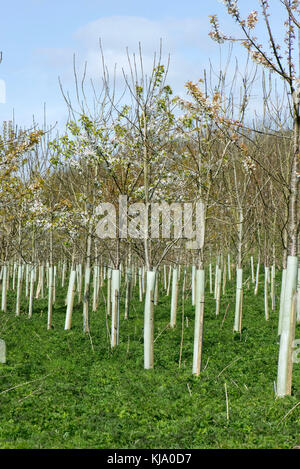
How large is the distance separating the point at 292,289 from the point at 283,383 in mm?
1768

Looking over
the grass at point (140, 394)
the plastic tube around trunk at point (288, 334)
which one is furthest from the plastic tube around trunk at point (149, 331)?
the plastic tube around trunk at point (288, 334)

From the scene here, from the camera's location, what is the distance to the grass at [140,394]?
23.8 ft

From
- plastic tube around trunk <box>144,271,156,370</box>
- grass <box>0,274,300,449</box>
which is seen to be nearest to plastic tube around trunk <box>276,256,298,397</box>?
grass <box>0,274,300,449</box>

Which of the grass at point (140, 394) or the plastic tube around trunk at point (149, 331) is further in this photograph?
the plastic tube around trunk at point (149, 331)

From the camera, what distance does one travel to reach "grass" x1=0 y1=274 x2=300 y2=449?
7.25 metres

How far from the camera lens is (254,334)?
16047 mm

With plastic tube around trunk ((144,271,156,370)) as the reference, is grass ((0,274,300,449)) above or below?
below

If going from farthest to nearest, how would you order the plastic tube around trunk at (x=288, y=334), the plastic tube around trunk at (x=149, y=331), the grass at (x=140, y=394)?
the plastic tube around trunk at (x=149, y=331), the plastic tube around trunk at (x=288, y=334), the grass at (x=140, y=394)

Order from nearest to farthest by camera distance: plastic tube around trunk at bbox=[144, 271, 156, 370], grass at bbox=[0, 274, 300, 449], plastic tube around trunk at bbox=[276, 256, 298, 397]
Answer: grass at bbox=[0, 274, 300, 449] < plastic tube around trunk at bbox=[276, 256, 298, 397] < plastic tube around trunk at bbox=[144, 271, 156, 370]

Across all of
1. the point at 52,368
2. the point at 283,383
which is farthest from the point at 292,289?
the point at 52,368

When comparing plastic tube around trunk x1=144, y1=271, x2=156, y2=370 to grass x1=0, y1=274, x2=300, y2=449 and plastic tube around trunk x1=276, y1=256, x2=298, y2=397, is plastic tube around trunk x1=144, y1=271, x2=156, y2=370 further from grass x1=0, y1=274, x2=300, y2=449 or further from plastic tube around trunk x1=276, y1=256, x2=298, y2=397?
plastic tube around trunk x1=276, y1=256, x2=298, y2=397

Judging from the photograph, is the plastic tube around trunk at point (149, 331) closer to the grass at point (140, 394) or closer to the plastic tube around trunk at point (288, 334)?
the grass at point (140, 394)

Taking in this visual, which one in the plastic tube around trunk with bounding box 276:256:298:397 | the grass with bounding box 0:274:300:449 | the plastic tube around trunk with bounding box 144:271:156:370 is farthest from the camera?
the plastic tube around trunk with bounding box 144:271:156:370

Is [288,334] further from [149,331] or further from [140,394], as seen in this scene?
[149,331]
